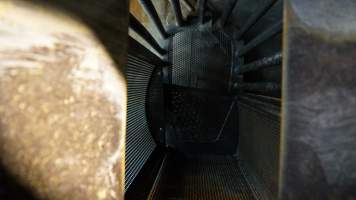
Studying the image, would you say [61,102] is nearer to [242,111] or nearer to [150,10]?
[150,10]

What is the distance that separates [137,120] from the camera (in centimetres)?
175

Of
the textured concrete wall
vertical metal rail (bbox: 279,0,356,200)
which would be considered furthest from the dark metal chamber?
the textured concrete wall

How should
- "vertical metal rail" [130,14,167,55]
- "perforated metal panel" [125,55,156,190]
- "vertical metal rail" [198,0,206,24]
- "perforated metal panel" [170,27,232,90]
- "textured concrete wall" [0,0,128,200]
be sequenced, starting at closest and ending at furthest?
1. "textured concrete wall" [0,0,128,200]
2. "vertical metal rail" [130,14,167,55]
3. "perforated metal panel" [125,55,156,190]
4. "vertical metal rail" [198,0,206,24]
5. "perforated metal panel" [170,27,232,90]

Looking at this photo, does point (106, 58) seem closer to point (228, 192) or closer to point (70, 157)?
point (70, 157)

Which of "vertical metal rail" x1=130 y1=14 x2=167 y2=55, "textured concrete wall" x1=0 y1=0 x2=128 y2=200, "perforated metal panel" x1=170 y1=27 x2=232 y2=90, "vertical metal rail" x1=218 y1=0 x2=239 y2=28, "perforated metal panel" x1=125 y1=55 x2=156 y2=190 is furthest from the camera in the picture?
"perforated metal panel" x1=170 y1=27 x2=232 y2=90

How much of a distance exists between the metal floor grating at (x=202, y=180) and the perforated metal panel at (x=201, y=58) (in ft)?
2.08

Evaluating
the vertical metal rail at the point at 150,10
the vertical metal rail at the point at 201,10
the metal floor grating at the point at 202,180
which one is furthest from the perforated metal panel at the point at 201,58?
the metal floor grating at the point at 202,180

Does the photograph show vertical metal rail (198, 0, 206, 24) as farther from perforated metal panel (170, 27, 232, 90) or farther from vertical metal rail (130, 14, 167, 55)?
vertical metal rail (130, 14, 167, 55)

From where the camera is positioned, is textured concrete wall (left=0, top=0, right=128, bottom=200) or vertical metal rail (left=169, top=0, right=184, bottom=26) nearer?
textured concrete wall (left=0, top=0, right=128, bottom=200)

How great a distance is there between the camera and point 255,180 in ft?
4.70

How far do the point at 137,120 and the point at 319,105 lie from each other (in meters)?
1.22

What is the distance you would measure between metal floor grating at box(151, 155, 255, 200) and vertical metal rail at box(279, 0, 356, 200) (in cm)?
63

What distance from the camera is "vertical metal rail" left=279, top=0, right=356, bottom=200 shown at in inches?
31.9

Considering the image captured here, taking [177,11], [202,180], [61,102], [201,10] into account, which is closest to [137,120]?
[202,180]
